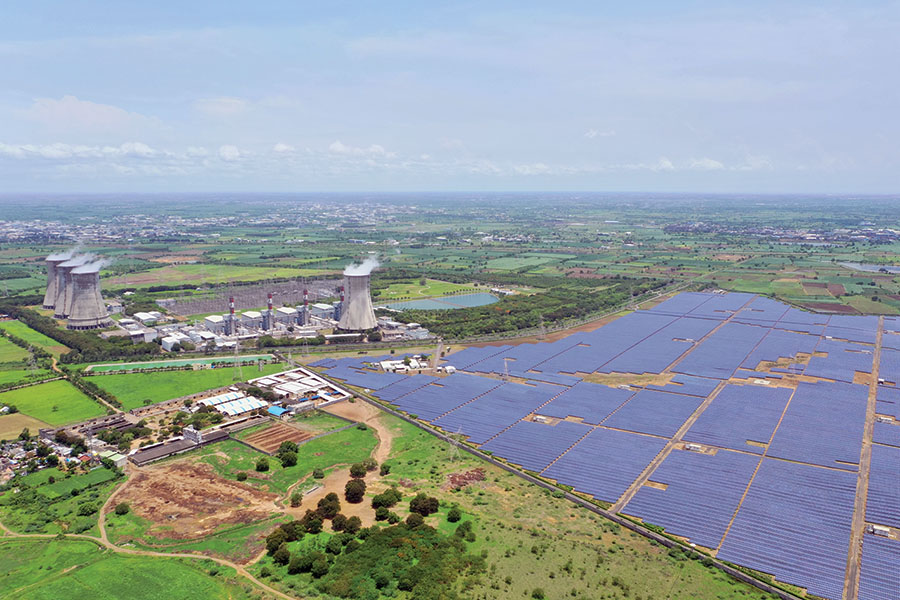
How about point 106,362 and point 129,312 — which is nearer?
point 106,362

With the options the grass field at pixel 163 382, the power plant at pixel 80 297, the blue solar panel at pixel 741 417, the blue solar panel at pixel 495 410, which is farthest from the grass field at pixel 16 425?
the blue solar panel at pixel 741 417

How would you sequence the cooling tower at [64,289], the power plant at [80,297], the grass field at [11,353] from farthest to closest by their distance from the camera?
1. the cooling tower at [64,289]
2. the power plant at [80,297]
3. the grass field at [11,353]

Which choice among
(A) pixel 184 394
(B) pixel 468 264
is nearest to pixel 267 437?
(A) pixel 184 394

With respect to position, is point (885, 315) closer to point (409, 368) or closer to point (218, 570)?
point (409, 368)

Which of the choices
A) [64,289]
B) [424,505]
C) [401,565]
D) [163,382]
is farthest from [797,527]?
[64,289]

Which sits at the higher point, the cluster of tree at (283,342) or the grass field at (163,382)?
the cluster of tree at (283,342)

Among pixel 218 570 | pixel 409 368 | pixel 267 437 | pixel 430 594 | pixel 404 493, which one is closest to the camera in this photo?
pixel 430 594

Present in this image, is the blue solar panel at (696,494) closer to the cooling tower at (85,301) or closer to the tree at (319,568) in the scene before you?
the tree at (319,568)
